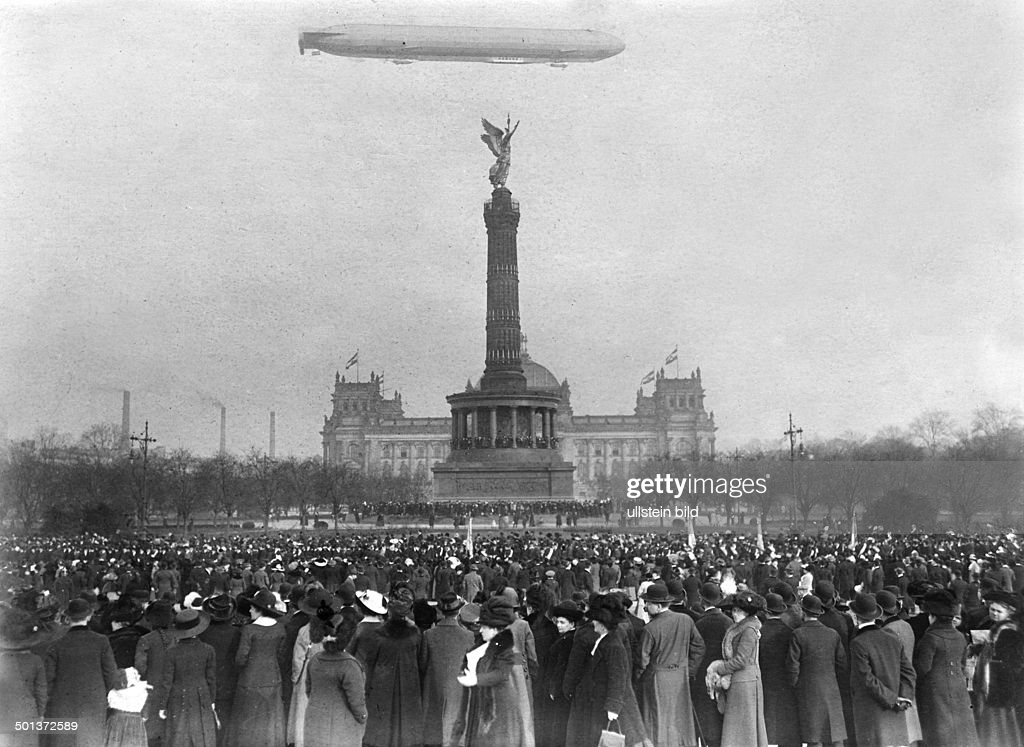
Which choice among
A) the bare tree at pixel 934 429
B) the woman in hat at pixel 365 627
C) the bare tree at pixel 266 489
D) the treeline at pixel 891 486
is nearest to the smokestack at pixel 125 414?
the bare tree at pixel 266 489

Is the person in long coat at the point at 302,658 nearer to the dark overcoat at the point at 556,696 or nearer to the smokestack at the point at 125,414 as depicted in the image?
the dark overcoat at the point at 556,696

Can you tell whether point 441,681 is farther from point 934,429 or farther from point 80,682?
point 934,429

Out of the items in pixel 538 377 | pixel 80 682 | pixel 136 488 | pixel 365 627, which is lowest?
pixel 80 682

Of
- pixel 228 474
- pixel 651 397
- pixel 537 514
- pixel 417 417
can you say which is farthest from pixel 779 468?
pixel 417 417

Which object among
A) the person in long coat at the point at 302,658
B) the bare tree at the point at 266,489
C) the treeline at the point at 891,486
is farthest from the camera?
the bare tree at the point at 266,489

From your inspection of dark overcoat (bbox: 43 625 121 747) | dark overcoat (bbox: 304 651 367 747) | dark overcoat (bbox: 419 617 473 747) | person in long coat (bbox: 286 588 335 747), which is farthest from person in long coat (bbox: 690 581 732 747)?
dark overcoat (bbox: 43 625 121 747)

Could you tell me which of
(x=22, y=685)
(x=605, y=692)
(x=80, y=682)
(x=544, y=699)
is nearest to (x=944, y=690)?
(x=605, y=692)

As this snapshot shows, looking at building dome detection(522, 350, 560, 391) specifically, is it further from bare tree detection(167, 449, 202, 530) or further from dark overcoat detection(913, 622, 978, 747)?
dark overcoat detection(913, 622, 978, 747)
